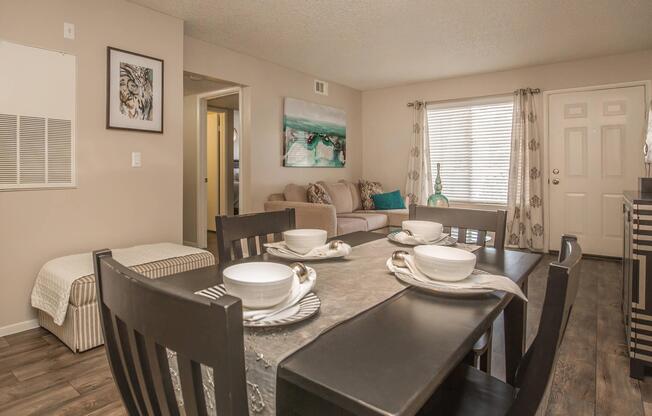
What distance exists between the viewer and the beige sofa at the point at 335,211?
4102mm

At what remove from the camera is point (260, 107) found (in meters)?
4.65

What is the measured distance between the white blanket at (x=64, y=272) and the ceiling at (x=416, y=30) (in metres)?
2.01

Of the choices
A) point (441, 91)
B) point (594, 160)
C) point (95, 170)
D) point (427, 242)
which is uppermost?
point (441, 91)

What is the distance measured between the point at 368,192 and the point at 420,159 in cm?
101

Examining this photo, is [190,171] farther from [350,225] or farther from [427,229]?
[427,229]

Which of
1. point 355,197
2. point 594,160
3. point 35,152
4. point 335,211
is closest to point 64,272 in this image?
point 35,152

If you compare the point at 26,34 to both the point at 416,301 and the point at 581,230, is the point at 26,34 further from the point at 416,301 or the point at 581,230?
the point at 581,230

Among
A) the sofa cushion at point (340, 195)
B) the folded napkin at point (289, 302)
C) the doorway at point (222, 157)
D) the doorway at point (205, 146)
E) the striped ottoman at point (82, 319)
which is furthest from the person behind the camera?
the doorway at point (222, 157)

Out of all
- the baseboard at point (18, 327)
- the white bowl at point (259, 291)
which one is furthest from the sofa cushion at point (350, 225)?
the white bowl at point (259, 291)

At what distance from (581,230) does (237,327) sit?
5.49m

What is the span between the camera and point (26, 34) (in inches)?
99.8

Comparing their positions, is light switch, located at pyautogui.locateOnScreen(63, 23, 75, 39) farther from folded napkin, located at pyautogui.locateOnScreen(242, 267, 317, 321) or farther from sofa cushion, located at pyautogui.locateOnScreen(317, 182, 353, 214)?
sofa cushion, located at pyautogui.locateOnScreen(317, 182, 353, 214)

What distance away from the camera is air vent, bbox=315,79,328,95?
5.48m

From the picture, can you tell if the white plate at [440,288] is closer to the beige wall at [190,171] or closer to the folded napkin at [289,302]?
the folded napkin at [289,302]
